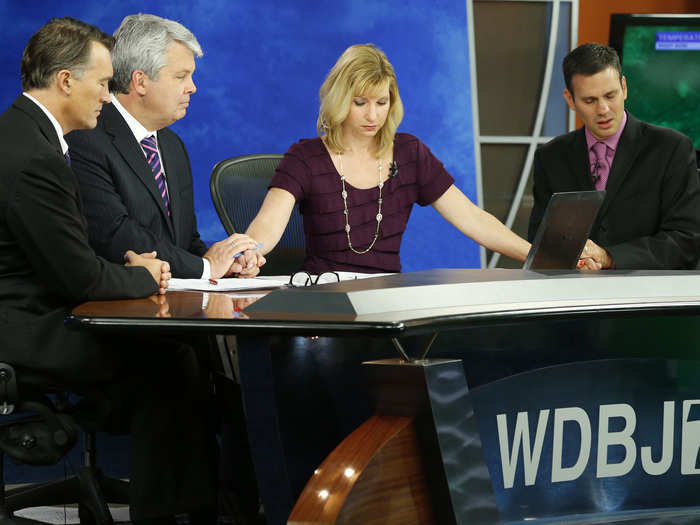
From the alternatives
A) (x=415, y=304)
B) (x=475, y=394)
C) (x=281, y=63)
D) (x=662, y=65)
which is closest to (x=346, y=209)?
(x=475, y=394)

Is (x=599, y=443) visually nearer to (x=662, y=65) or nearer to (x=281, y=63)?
(x=662, y=65)

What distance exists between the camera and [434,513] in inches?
46.8

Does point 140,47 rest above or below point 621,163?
above

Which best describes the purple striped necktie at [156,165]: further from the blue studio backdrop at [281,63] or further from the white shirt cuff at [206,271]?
the blue studio backdrop at [281,63]

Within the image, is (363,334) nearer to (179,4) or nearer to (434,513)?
(434,513)

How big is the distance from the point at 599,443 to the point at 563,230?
549 millimetres

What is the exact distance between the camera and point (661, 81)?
4.41 meters

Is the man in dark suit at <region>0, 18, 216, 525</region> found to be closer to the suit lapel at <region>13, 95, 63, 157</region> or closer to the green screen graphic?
the suit lapel at <region>13, 95, 63, 157</region>

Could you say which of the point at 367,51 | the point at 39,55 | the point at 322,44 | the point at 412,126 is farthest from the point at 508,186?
the point at 39,55

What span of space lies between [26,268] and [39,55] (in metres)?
0.53

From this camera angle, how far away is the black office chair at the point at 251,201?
9.23 ft

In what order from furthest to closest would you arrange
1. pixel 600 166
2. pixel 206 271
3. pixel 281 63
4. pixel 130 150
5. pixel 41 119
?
pixel 281 63
pixel 600 166
pixel 130 150
pixel 206 271
pixel 41 119

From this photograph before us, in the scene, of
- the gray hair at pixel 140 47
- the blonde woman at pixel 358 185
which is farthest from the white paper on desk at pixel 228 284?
the gray hair at pixel 140 47

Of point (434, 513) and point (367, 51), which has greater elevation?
point (367, 51)
